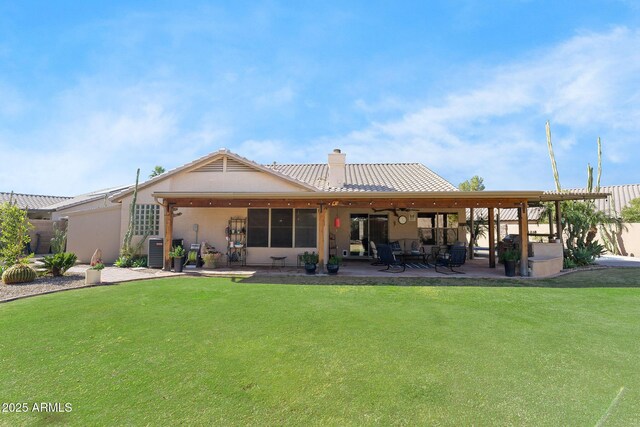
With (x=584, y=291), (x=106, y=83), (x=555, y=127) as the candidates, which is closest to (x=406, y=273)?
(x=584, y=291)

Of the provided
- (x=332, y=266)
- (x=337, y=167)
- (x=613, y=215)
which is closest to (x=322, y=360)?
(x=332, y=266)

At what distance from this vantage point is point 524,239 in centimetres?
888

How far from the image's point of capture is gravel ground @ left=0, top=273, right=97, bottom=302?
Answer: 641 cm

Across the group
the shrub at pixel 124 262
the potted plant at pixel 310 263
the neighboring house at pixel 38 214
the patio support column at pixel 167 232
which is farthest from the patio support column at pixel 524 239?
the neighboring house at pixel 38 214

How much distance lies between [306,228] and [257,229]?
5.89 feet

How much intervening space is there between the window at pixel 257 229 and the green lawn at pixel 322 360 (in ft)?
17.0

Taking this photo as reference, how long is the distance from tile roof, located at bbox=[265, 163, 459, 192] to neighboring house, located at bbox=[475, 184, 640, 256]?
17.3 feet

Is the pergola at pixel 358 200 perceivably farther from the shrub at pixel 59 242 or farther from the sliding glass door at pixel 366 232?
the shrub at pixel 59 242

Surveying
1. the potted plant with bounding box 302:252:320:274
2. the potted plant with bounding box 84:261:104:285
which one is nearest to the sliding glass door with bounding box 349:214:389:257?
the potted plant with bounding box 302:252:320:274

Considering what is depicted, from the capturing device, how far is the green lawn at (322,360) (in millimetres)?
2436

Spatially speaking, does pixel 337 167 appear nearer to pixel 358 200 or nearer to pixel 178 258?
pixel 358 200

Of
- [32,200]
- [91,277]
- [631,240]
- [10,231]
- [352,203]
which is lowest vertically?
[91,277]

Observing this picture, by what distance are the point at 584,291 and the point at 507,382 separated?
19.0ft

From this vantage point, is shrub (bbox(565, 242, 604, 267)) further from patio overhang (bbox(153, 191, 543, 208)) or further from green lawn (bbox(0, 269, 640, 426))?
green lawn (bbox(0, 269, 640, 426))
